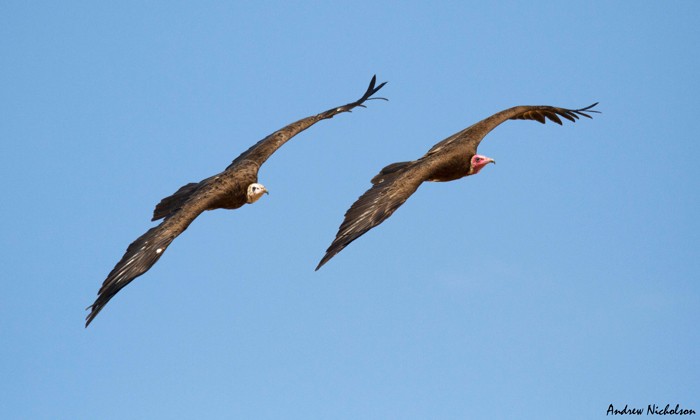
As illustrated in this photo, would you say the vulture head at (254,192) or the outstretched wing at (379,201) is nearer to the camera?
the outstretched wing at (379,201)

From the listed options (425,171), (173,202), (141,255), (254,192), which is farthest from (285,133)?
(141,255)

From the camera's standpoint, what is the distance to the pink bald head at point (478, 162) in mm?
19973

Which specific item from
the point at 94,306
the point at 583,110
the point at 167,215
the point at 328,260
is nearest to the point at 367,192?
the point at 328,260

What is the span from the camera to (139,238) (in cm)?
1709

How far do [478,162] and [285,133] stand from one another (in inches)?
153

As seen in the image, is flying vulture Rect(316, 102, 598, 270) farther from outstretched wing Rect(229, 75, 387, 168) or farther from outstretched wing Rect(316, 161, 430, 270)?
outstretched wing Rect(229, 75, 387, 168)

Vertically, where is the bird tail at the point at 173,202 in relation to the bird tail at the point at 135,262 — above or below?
above

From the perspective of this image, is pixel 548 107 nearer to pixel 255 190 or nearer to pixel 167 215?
pixel 255 190

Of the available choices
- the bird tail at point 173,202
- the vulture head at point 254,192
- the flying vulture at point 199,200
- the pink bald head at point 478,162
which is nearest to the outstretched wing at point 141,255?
the flying vulture at point 199,200

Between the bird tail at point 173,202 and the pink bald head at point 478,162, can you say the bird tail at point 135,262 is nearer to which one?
the bird tail at point 173,202

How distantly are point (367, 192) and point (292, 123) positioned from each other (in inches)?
180

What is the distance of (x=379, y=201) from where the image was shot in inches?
694

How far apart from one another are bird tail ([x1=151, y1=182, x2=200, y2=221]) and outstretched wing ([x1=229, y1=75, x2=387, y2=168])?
142 centimetres

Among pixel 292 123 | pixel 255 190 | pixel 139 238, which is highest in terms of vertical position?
pixel 292 123
